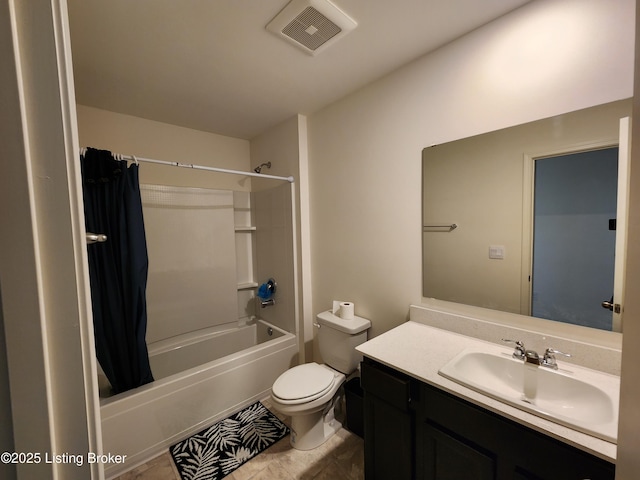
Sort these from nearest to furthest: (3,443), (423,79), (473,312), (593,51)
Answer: (3,443), (593,51), (473,312), (423,79)

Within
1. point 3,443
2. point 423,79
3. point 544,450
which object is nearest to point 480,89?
point 423,79

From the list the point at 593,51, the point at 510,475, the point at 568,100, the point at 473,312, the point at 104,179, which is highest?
the point at 593,51

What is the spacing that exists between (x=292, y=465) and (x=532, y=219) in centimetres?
189

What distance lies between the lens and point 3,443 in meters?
0.35

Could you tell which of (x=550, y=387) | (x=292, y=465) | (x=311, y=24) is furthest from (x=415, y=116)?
(x=292, y=465)

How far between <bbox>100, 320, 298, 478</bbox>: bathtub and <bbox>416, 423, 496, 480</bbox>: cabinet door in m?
Result: 1.40

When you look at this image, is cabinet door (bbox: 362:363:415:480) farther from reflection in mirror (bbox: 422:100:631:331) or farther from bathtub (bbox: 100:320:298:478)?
bathtub (bbox: 100:320:298:478)

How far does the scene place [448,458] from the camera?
1035mm

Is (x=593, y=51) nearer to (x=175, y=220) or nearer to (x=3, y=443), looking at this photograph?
(x=3, y=443)

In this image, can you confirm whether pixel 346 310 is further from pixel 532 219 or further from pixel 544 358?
pixel 532 219

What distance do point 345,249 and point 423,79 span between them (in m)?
1.23

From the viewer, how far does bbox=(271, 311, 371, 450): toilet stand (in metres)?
1.57

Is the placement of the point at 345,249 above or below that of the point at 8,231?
below

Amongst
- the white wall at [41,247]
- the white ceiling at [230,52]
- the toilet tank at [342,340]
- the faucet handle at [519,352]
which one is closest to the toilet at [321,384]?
the toilet tank at [342,340]
